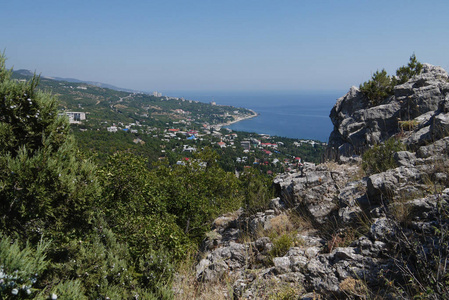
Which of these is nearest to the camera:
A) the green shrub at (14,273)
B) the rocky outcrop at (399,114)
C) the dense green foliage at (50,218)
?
the green shrub at (14,273)

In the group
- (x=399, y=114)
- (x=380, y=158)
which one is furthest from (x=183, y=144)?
(x=380, y=158)

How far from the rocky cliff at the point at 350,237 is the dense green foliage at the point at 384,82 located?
351 cm

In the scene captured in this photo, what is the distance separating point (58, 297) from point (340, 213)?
4.55 meters

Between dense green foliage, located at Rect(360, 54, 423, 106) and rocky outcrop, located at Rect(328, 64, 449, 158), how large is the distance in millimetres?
287

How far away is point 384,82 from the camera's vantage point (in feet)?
37.1

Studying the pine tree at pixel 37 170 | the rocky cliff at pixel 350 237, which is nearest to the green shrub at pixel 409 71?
the rocky cliff at pixel 350 237

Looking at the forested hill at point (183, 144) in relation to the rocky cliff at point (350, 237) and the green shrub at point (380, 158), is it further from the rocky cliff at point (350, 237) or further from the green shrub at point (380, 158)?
the green shrub at point (380, 158)

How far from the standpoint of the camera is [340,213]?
16.4 feet

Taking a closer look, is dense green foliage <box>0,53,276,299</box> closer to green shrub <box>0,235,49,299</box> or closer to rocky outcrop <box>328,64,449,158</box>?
green shrub <box>0,235,49,299</box>

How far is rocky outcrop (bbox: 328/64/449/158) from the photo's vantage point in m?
8.22

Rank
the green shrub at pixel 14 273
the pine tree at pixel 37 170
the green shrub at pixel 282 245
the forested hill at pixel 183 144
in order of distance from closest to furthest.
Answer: the green shrub at pixel 14 273 < the pine tree at pixel 37 170 < the green shrub at pixel 282 245 < the forested hill at pixel 183 144

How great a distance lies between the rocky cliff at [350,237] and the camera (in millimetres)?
3033

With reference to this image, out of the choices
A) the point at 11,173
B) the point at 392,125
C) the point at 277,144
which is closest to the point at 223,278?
the point at 11,173

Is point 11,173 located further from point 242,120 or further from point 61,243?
point 242,120
